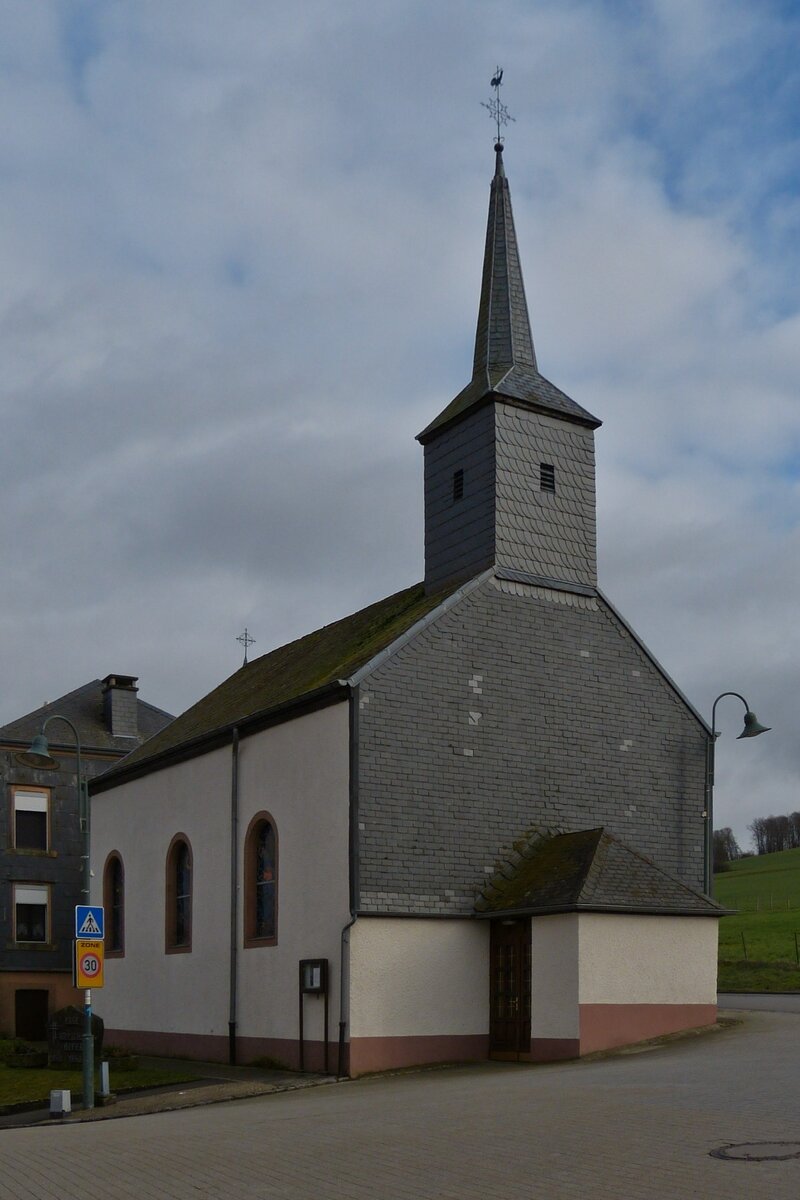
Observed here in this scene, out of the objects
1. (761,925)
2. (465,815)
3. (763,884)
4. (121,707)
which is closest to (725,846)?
(763,884)

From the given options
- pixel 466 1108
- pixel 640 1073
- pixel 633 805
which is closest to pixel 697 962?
pixel 633 805

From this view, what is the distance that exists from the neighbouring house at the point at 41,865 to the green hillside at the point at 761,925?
66.5 feet

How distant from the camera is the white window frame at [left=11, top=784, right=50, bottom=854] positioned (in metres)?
43.1

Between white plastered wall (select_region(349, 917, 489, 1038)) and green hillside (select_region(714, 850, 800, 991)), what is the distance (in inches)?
204

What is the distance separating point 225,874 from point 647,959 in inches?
361

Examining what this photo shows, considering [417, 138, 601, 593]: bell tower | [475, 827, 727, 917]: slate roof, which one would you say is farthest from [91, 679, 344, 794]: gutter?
[475, 827, 727, 917]: slate roof

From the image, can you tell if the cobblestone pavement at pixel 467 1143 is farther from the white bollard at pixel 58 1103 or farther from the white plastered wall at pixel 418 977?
the white plastered wall at pixel 418 977

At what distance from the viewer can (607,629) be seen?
27.8 metres

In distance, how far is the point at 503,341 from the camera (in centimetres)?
2981

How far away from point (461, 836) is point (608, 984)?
12.8 feet

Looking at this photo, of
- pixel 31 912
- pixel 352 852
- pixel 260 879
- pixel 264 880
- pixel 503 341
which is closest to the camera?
pixel 352 852

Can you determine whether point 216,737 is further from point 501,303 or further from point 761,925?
point 761,925

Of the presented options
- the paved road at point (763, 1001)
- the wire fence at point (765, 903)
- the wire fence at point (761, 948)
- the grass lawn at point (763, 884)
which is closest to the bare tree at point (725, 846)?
the grass lawn at point (763, 884)

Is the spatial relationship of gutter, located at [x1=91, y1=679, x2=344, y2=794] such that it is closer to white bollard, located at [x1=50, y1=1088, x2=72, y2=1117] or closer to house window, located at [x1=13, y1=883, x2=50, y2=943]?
white bollard, located at [x1=50, y1=1088, x2=72, y2=1117]
